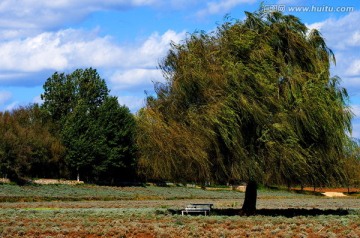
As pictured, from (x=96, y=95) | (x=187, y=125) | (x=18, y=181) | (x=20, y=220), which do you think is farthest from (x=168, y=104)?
(x=96, y=95)

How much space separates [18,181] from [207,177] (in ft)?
210

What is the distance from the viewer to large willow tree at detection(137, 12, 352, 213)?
1453 inches

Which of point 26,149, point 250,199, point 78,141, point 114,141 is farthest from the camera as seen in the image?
point 114,141

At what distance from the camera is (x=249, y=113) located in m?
37.1

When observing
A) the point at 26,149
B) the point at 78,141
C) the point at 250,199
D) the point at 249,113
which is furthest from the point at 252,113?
the point at 78,141

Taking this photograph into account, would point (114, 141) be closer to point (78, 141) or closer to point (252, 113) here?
point (78, 141)

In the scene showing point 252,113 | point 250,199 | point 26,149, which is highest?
point 26,149

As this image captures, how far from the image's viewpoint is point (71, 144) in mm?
112188

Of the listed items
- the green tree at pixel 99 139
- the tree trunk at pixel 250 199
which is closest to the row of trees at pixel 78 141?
the green tree at pixel 99 139

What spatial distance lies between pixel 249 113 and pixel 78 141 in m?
77.3

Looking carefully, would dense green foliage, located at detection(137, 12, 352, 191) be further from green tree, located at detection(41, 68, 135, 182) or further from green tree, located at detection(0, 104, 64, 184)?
green tree, located at detection(41, 68, 135, 182)

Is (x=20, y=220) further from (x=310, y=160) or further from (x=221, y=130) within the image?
(x=310, y=160)

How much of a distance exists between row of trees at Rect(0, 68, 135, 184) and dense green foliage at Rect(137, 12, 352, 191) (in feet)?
205

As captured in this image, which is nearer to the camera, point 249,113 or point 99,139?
point 249,113
